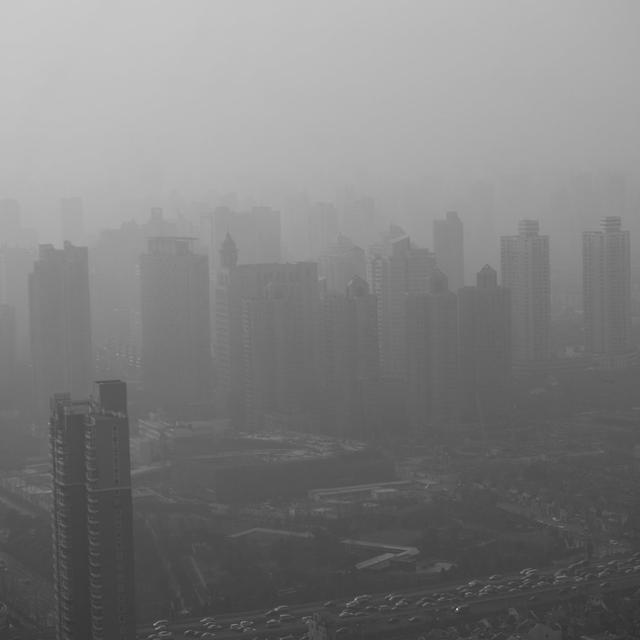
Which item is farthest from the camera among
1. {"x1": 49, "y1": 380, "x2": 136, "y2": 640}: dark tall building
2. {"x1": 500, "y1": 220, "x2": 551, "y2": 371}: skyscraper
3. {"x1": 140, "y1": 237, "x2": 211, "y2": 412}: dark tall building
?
{"x1": 500, "y1": 220, "x2": 551, "y2": 371}: skyscraper

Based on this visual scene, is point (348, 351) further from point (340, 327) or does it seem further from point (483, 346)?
point (483, 346)

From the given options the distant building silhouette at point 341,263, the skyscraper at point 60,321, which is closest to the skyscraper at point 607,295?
the distant building silhouette at point 341,263

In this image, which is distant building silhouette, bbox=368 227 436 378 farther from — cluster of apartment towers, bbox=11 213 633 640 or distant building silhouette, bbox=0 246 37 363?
distant building silhouette, bbox=0 246 37 363

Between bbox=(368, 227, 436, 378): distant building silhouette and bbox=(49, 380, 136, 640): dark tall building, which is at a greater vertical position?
bbox=(368, 227, 436, 378): distant building silhouette

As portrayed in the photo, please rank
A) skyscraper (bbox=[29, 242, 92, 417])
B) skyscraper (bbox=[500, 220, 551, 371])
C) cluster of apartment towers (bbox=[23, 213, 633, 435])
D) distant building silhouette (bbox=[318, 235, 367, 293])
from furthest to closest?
skyscraper (bbox=[500, 220, 551, 371]), distant building silhouette (bbox=[318, 235, 367, 293]), skyscraper (bbox=[29, 242, 92, 417]), cluster of apartment towers (bbox=[23, 213, 633, 435])

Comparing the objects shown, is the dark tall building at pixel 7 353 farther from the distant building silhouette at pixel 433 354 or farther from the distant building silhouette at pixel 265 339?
the distant building silhouette at pixel 433 354

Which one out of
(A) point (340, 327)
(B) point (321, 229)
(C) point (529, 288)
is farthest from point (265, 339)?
(C) point (529, 288)

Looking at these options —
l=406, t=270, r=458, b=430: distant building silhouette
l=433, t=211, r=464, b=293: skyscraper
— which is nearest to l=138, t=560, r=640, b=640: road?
l=406, t=270, r=458, b=430: distant building silhouette
